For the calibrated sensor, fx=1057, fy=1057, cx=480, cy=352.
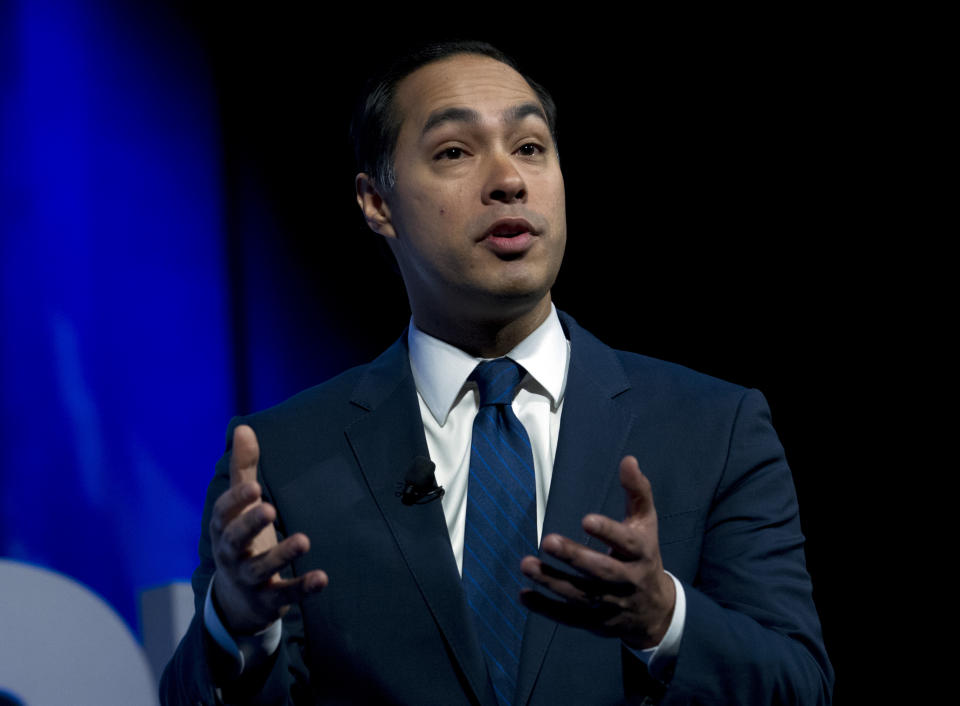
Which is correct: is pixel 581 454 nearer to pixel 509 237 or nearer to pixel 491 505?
pixel 491 505

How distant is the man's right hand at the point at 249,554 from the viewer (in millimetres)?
1417

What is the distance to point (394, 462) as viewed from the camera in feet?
6.33

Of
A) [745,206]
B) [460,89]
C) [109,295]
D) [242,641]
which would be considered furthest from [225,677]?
[745,206]

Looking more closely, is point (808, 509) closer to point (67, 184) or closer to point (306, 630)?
point (306, 630)

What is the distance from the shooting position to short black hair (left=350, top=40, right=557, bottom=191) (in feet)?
7.47

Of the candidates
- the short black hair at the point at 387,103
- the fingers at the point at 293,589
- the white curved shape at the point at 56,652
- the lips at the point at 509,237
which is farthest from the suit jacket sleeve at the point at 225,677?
the short black hair at the point at 387,103

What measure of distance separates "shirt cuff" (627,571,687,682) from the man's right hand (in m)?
0.48

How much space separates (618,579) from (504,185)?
89 centimetres

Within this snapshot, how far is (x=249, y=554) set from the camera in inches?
58.4

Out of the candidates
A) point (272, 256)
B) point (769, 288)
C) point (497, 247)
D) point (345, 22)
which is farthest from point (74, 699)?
point (345, 22)

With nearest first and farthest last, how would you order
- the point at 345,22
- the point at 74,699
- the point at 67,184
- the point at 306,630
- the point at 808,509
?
the point at 306,630 → the point at 74,699 → the point at 808,509 → the point at 67,184 → the point at 345,22

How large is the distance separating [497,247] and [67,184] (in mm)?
1480

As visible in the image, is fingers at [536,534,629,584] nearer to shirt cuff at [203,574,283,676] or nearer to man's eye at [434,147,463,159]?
shirt cuff at [203,574,283,676]

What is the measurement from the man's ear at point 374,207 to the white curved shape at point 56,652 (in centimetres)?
102
